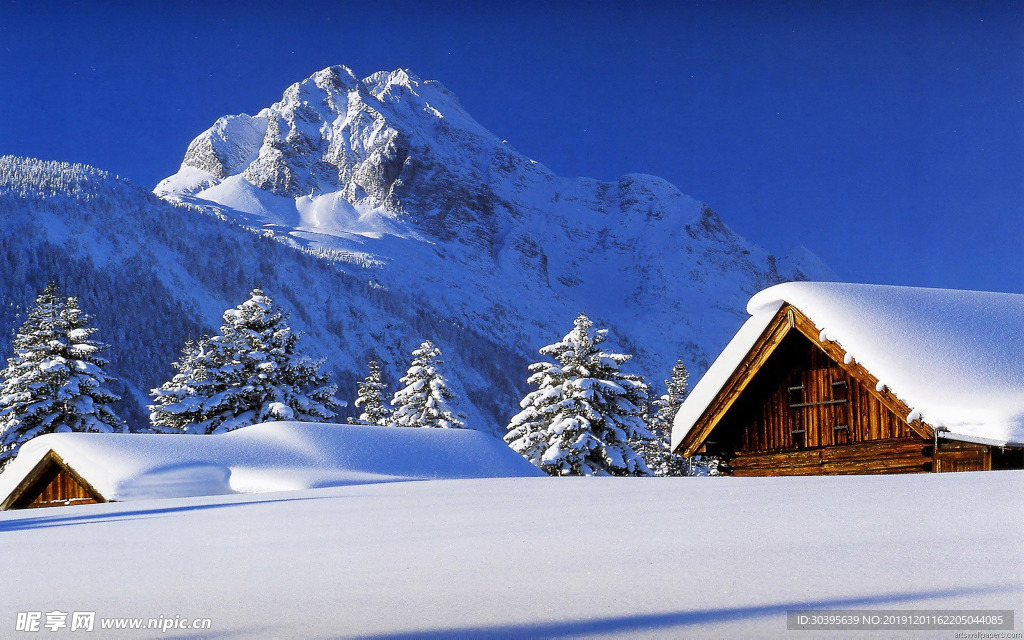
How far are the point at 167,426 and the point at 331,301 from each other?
481 feet

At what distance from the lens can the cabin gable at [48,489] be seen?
1659 centimetres

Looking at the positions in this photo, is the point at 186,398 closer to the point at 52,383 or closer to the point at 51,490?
the point at 52,383

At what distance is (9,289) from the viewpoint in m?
125

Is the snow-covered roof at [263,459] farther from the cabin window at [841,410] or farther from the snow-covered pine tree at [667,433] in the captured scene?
the snow-covered pine tree at [667,433]

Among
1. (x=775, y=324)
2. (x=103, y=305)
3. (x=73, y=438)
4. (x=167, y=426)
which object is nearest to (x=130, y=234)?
(x=103, y=305)

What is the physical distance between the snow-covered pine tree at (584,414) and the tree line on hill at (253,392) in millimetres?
41

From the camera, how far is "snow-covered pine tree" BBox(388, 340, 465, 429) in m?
34.0

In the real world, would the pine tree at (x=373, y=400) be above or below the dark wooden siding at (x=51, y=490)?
above

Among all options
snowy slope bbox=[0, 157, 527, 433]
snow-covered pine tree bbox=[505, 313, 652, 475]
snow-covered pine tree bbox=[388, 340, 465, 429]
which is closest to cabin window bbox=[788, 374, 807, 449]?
snow-covered pine tree bbox=[505, 313, 652, 475]

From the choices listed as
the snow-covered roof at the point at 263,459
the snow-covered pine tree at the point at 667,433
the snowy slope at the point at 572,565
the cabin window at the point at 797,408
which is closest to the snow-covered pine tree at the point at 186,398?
the snow-covered roof at the point at 263,459

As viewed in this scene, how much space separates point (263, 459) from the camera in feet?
49.9

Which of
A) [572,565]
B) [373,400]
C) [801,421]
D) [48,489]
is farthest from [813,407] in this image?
[373,400]

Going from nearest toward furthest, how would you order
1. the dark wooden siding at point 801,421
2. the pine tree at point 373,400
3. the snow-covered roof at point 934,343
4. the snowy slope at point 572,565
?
the snowy slope at point 572,565, the snow-covered roof at point 934,343, the dark wooden siding at point 801,421, the pine tree at point 373,400

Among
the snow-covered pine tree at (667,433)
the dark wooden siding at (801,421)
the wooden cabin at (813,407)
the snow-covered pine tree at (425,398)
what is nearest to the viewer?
the wooden cabin at (813,407)
